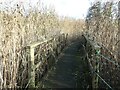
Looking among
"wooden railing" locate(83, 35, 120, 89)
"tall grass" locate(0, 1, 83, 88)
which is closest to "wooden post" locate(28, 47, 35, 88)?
"tall grass" locate(0, 1, 83, 88)

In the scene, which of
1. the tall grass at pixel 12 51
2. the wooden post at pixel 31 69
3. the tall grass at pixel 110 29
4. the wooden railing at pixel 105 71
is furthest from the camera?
the tall grass at pixel 110 29

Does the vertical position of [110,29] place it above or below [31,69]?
above

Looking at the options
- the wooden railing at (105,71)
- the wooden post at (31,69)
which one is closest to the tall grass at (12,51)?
the wooden post at (31,69)

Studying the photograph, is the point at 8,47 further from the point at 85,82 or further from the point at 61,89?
the point at 85,82

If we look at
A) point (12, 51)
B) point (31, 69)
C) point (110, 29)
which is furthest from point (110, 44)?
point (12, 51)

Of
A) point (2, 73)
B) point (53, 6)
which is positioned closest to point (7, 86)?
point (2, 73)

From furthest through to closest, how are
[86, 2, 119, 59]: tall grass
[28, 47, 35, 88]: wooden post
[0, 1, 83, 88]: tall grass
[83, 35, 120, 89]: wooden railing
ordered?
[86, 2, 119, 59]: tall grass → [28, 47, 35, 88]: wooden post → [83, 35, 120, 89]: wooden railing → [0, 1, 83, 88]: tall grass

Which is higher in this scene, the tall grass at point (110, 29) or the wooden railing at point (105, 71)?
the tall grass at point (110, 29)

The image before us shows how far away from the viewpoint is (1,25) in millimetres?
5668

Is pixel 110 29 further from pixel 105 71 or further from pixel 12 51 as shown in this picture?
pixel 12 51

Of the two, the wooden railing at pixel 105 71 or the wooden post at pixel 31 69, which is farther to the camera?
the wooden post at pixel 31 69

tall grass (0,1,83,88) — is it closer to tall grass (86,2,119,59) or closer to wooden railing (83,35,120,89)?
wooden railing (83,35,120,89)

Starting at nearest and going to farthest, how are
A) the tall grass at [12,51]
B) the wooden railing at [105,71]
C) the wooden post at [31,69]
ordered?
1. the tall grass at [12,51]
2. the wooden railing at [105,71]
3. the wooden post at [31,69]

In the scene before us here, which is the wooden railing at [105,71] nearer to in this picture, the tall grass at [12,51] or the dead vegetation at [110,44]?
the dead vegetation at [110,44]
